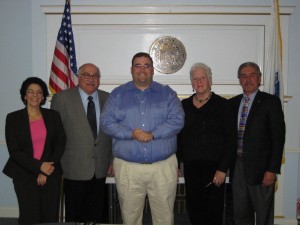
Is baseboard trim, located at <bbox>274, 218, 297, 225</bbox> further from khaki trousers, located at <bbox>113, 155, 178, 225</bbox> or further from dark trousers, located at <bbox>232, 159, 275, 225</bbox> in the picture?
khaki trousers, located at <bbox>113, 155, 178, 225</bbox>

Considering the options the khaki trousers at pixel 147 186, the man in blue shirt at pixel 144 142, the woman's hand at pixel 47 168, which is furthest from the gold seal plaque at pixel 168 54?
the woman's hand at pixel 47 168

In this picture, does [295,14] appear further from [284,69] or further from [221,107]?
[221,107]

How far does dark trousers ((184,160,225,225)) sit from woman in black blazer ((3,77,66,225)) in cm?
116

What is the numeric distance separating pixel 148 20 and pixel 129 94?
5.09 feet

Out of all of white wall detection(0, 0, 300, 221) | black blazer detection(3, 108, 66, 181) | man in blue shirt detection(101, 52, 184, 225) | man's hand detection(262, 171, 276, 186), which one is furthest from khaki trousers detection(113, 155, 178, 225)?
white wall detection(0, 0, 300, 221)

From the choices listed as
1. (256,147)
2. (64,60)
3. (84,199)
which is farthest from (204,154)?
(64,60)

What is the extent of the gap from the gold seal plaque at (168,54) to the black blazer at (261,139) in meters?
1.37

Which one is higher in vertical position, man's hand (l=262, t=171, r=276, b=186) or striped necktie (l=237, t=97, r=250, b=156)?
striped necktie (l=237, t=97, r=250, b=156)

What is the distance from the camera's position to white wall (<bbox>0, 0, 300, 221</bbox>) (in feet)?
11.7

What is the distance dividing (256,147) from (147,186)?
1.00 meters

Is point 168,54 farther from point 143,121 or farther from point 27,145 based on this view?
point 27,145

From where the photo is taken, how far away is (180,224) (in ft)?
11.5

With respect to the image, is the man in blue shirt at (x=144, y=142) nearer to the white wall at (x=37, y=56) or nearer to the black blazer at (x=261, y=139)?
the black blazer at (x=261, y=139)

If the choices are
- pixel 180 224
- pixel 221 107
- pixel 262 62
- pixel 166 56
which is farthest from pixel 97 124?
pixel 262 62
